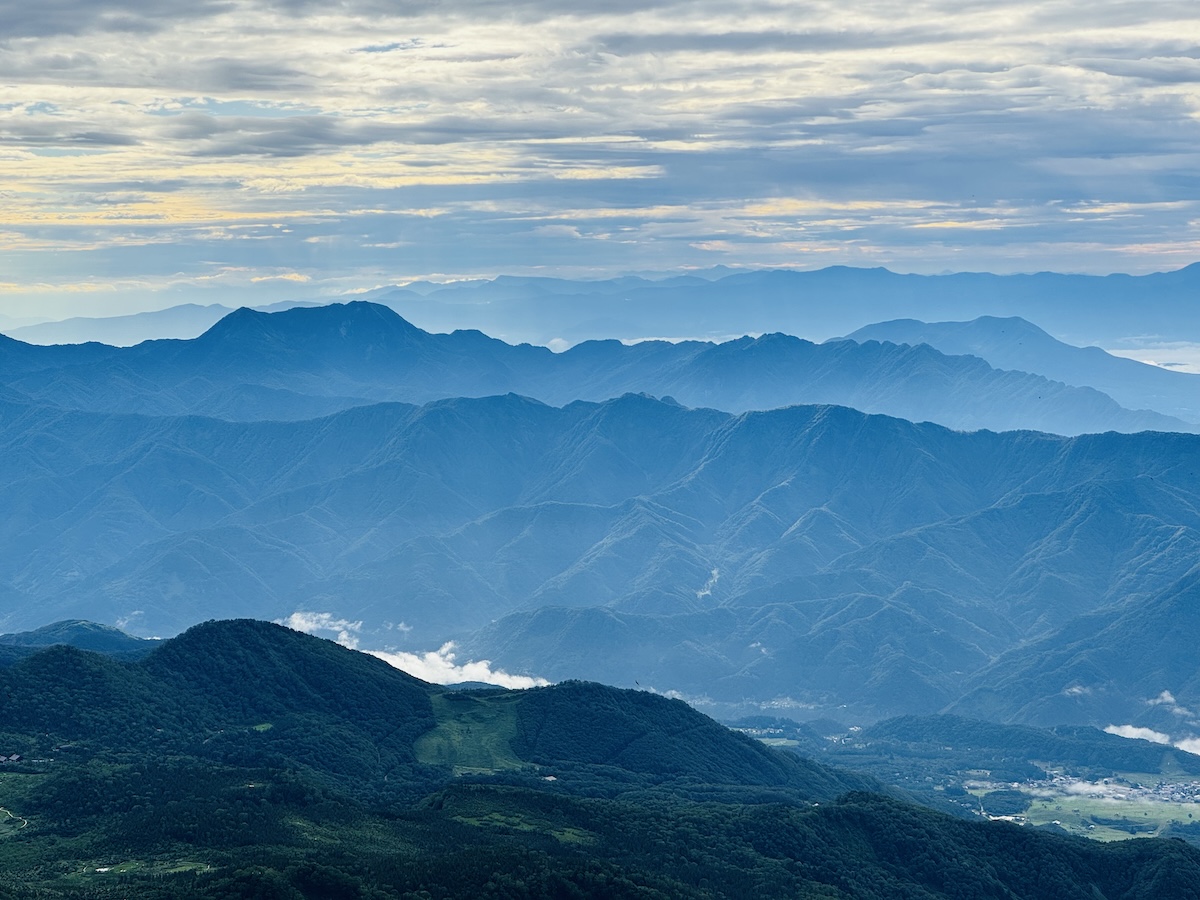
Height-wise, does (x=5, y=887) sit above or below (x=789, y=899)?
below

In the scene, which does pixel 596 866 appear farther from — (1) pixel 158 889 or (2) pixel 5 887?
(2) pixel 5 887

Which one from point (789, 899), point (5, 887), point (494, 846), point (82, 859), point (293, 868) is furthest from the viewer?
point (789, 899)

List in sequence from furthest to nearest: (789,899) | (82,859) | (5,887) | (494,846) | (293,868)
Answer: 1. (789,899)
2. (494,846)
3. (82,859)
4. (293,868)
5. (5,887)

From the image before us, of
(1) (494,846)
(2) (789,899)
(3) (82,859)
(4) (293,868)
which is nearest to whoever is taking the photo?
(4) (293,868)

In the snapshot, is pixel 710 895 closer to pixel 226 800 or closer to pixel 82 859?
pixel 226 800

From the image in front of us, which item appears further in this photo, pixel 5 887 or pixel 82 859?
pixel 82 859

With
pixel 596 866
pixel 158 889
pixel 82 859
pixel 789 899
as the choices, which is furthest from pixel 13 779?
pixel 789 899

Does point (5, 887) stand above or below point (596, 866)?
below

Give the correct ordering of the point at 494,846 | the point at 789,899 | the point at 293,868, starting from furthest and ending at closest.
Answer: the point at 789,899 → the point at 494,846 → the point at 293,868

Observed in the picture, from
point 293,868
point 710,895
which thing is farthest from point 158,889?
point 710,895
